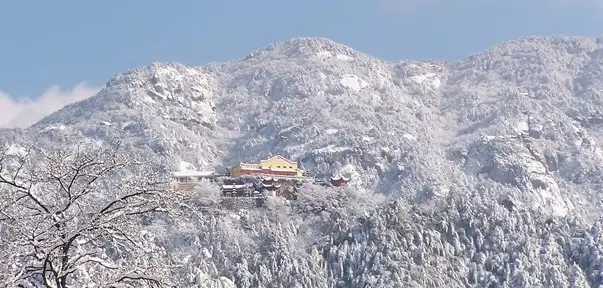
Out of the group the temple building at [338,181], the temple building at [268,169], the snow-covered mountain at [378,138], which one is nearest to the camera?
the temple building at [338,181]

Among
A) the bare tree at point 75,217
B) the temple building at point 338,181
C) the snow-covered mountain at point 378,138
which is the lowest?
the bare tree at point 75,217

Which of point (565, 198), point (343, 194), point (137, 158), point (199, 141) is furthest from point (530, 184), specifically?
point (137, 158)

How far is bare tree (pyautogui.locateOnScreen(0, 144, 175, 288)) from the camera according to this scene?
35.5ft

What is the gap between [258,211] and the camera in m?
78.4

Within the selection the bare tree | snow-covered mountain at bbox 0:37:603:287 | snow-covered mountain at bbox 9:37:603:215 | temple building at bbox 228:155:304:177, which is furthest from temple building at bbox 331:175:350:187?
the bare tree

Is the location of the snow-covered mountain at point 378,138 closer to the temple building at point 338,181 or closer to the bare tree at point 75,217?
the temple building at point 338,181

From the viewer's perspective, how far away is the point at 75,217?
1108 centimetres

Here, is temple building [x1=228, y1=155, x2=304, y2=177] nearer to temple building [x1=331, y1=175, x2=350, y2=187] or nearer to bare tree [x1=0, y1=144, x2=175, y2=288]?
temple building [x1=331, y1=175, x2=350, y2=187]

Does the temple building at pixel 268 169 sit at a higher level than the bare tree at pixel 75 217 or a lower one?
higher

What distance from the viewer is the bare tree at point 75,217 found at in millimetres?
10828

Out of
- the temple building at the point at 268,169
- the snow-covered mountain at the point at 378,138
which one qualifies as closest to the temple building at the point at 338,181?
the temple building at the point at 268,169

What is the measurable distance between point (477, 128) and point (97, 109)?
285ft

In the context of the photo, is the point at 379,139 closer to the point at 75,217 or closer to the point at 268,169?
the point at 268,169

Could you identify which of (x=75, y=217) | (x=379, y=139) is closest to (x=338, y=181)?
(x=379, y=139)
